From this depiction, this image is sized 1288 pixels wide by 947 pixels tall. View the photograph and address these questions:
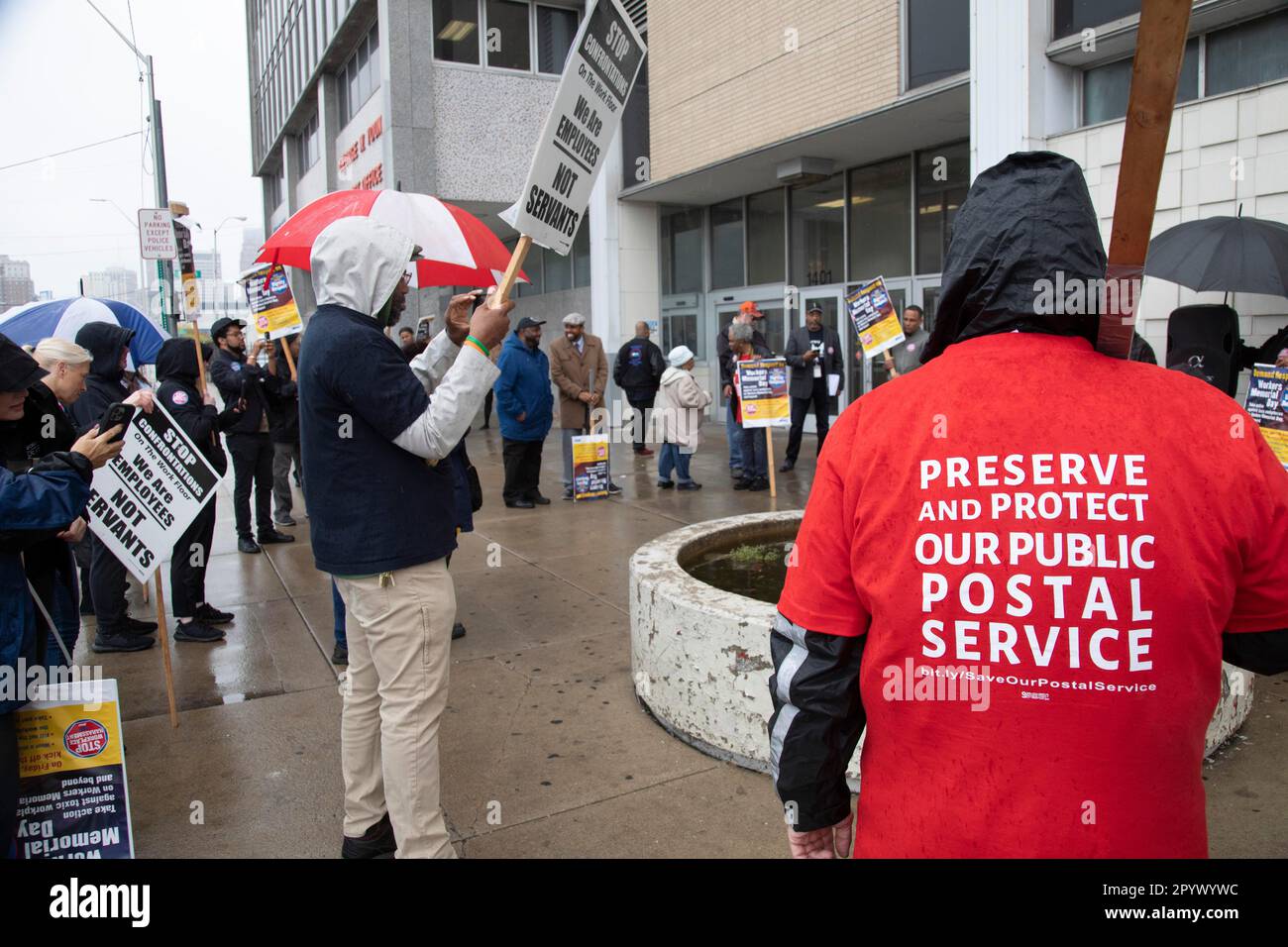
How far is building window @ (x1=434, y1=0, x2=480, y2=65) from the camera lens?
18656 mm

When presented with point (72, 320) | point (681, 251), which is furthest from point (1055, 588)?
point (681, 251)

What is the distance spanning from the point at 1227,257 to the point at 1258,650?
6.24m

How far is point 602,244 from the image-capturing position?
17.5 meters

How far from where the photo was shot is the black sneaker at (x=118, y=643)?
18.1 feet

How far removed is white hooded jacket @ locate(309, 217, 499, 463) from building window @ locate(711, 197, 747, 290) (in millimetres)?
13987

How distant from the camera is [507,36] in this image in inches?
754

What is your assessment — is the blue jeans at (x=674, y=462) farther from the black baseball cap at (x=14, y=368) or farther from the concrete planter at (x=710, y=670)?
the black baseball cap at (x=14, y=368)

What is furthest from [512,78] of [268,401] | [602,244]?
[268,401]

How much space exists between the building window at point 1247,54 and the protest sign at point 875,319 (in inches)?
129

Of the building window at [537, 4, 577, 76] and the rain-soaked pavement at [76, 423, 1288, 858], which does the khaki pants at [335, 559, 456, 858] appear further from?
the building window at [537, 4, 577, 76]

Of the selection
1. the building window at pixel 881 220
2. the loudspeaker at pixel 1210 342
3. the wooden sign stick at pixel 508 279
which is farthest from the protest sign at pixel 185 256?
the building window at pixel 881 220

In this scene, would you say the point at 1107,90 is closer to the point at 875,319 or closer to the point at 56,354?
the point at 875,319

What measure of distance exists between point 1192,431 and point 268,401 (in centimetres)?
834

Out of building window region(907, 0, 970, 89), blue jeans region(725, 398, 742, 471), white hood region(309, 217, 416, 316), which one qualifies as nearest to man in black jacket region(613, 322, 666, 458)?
blue jeans region(725, 398, 742, 471)
